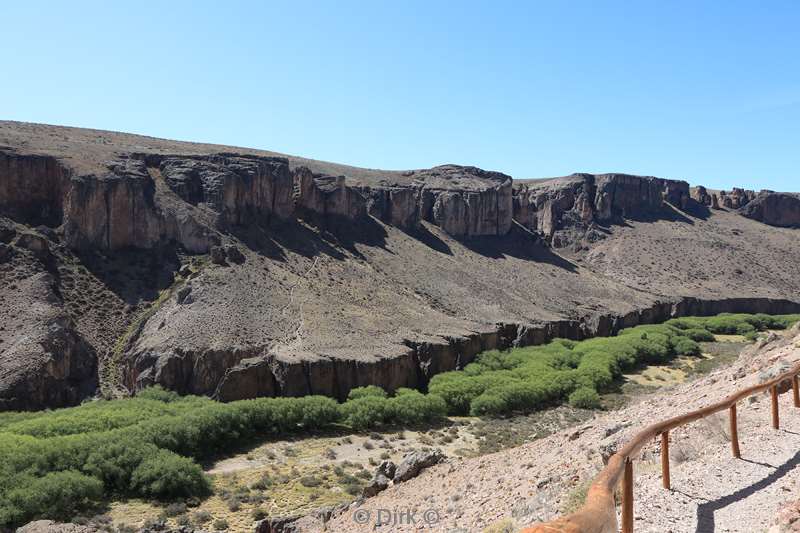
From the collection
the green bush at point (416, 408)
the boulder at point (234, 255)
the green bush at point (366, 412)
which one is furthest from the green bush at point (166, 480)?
the boulder at point (234, 255)

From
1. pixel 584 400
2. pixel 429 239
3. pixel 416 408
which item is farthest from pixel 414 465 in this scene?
pixel 429 239

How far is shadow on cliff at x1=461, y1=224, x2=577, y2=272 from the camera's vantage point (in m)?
87.3

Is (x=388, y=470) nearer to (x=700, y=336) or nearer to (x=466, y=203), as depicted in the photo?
(x=700, y=336)

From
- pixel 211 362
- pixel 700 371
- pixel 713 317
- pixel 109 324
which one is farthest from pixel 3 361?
pixel 713 317

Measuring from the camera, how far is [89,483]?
2472 cm

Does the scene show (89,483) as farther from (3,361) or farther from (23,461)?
(3,361)

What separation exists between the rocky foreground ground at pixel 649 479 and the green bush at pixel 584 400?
19.7 meters

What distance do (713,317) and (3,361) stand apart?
82.3 metres

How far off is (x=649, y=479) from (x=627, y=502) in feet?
12.7

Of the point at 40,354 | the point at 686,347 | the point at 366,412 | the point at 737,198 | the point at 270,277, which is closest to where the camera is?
the point at 366,412

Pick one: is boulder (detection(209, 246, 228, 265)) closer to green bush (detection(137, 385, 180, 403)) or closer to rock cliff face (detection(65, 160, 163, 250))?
rock cliff face (detection(65, 160, 163, 250))

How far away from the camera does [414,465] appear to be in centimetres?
2047

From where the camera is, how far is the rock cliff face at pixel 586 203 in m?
110

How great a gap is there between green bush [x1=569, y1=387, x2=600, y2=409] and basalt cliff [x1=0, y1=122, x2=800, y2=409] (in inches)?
440
